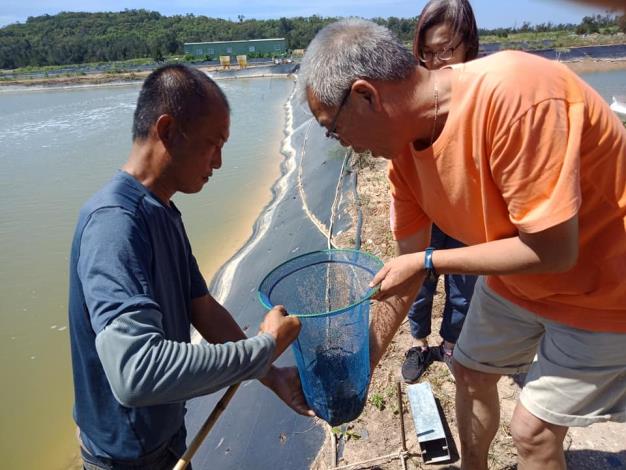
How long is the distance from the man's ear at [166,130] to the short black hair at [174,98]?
0.02m

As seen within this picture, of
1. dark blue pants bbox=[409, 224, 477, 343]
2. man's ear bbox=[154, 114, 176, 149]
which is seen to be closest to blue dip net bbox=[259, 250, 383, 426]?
man's ear bbox=[154, 114, 176, 149]

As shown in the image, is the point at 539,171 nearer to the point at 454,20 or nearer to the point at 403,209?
the point at 403,209

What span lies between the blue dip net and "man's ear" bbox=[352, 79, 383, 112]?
0.64 m

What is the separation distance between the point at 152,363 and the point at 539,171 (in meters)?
1.08

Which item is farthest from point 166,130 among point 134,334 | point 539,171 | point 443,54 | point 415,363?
point 415,363

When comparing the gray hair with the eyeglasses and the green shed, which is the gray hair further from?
the green shed

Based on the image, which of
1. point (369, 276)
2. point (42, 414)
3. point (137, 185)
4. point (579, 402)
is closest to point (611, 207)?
point (579, 402)

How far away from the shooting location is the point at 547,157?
4.08 ft

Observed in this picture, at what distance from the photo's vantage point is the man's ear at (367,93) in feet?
4.63

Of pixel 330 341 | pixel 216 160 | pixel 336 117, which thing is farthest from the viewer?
pixel 330 341

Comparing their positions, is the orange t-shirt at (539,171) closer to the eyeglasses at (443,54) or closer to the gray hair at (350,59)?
the gray hair at (350,59)

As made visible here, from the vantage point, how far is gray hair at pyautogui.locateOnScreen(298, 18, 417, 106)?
141cm

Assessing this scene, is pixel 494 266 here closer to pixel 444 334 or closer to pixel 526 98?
pixel 526 98

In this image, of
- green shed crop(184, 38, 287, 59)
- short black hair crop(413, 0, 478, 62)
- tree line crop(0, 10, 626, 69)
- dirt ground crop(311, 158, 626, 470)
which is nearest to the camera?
dirt ground crop(311, 158, 626, 470)
